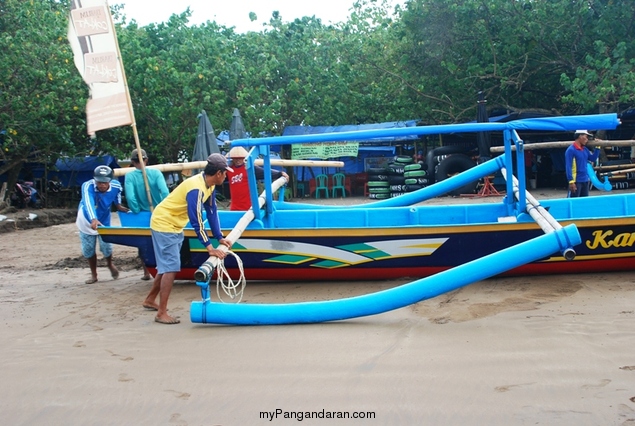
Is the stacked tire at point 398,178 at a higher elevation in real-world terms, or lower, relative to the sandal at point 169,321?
lower

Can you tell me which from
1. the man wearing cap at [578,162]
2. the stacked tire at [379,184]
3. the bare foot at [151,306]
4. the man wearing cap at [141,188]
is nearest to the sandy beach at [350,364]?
the bare foot at [151,306]

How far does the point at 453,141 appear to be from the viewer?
18375 millimetres

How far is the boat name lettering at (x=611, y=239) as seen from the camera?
20.2ft

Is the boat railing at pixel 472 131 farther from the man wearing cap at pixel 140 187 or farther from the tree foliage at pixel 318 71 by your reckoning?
the tree foliage at pixel 318 71

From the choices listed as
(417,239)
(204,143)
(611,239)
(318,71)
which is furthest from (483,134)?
(417,239)

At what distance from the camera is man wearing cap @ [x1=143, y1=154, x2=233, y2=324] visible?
5207 millimetres

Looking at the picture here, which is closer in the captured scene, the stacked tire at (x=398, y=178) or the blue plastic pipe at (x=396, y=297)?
the blue plastic pipe at (x=396, y=297)

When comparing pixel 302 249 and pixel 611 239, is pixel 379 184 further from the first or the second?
pixel 611 239

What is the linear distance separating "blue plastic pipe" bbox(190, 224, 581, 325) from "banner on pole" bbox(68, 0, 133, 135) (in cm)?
298

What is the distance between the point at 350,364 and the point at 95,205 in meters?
4.26

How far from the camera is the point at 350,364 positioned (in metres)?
4.13

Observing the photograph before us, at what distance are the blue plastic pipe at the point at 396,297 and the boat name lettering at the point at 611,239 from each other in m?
1.63

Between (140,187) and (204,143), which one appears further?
(204,143)

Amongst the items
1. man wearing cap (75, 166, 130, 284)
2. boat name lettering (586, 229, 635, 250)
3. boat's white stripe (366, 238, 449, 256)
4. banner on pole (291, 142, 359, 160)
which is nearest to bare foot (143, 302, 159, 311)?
man wearing cap (75, 166, 130, 284)
